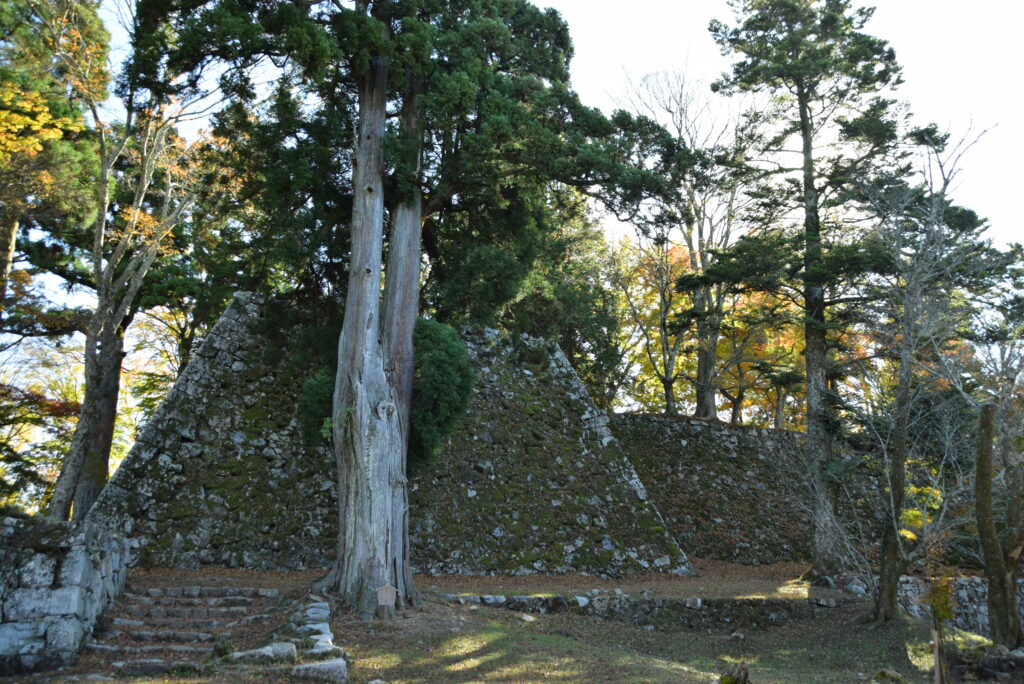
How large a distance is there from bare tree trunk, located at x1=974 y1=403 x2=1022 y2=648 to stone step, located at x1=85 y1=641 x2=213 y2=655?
8.46m

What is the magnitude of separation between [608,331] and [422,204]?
27.5ft

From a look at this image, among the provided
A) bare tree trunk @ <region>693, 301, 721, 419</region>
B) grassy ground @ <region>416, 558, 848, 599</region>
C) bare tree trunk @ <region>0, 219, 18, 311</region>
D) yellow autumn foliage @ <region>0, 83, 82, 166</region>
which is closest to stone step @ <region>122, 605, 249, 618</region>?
grassy ground @ <region>416, 558, 848, 599</region>

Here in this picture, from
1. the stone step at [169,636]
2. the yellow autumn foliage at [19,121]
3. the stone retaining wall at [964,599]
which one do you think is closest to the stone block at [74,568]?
the stone step at [169,636]

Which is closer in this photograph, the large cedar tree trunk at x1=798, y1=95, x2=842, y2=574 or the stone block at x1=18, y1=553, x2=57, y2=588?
the stone block at x1=18, y1=553, x2=57, y2=588

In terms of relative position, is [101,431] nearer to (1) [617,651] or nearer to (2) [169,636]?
(2) [169,636]

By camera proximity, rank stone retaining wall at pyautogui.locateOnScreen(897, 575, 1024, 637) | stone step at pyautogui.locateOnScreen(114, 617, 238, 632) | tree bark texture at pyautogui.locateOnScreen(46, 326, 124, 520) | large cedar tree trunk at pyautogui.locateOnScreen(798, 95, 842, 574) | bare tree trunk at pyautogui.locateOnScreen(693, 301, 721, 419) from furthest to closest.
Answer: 1. bare tree trunk at pyautogui.locateOnScreen(693, 301, 721, 419)
2. large cedar tree trunk at pyautogui.locateOnScreen(798, 95, 842, 574)
3. stone retaining wall at pyautogui.locateOnScreen(897, 575, 1024, 637)
4. tree bark texture at pyautogui.locateOnScreen(46, 326, 124, 520)
5. stone step at pyautogui.locateOnScreen(114, 617, 238, 632)

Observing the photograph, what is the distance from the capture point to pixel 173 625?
7562mm

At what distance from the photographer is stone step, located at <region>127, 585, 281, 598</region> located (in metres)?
8.73

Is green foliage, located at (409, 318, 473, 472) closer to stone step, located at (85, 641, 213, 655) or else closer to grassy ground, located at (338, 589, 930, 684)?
grassy ground, located at (338, 589, 930, 684)

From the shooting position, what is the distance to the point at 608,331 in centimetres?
1797

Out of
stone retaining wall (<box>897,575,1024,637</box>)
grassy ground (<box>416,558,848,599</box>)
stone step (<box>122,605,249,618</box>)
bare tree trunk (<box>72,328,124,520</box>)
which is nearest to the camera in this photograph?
stone step (<box>122,605,249,618</box>)

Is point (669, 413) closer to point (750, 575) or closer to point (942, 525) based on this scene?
point (750, 575)

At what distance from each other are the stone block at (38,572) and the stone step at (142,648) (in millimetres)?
777

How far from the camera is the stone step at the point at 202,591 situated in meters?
8.73
